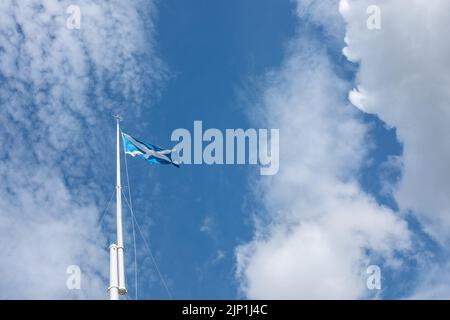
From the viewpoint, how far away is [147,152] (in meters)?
52.5

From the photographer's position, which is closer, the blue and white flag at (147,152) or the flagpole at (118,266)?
the flagpole at (118,266)

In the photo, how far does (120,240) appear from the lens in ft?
144

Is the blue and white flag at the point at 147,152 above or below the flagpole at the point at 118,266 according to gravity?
above

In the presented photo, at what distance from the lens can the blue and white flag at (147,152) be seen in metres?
52.3

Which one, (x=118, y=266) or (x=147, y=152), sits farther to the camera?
(x=147, y=152)

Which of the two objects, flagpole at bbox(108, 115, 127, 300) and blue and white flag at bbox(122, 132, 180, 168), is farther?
blue and white flag at bbox(122, 132, 180, 168)

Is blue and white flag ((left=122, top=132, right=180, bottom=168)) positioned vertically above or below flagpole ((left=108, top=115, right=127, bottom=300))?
above

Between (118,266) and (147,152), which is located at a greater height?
(147,152)

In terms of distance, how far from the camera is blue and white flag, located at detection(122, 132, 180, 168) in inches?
2058
